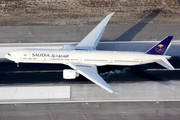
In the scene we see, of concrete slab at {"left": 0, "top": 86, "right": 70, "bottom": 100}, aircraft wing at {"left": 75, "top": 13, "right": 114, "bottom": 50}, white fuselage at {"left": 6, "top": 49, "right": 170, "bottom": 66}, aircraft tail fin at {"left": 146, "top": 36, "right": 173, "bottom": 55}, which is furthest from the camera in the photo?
aircraft wing at {"left": 75, "top": 13, "right": 114, "bottom": 50}

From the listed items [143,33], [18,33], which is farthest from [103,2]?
[18,33]

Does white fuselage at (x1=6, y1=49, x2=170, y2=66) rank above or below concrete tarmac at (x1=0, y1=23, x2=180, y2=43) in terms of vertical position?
below

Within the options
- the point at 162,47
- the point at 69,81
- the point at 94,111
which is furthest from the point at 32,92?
→ the point at 162,47

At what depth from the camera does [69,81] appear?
29.1 m

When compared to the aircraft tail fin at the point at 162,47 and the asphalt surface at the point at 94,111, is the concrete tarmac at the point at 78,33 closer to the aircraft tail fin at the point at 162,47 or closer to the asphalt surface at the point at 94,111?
the aircraft tail fin at the point at 162,47

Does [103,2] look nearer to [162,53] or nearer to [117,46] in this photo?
[117,46]

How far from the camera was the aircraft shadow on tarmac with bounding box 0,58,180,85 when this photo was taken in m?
29.2

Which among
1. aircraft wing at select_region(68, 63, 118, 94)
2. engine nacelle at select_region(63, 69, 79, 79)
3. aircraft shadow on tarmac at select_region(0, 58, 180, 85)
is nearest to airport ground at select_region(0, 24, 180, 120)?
aircraft shadow on tarmac at select_region(0, 58, 180, 85)

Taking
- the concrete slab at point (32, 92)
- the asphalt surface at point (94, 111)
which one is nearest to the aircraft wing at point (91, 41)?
the concrete slab at point (32, 92)

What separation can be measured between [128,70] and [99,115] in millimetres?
10730

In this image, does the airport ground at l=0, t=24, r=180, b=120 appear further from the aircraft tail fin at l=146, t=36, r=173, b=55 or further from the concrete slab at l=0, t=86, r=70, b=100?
the aircraft tail fin at l=146, t=36, r=173, b=55

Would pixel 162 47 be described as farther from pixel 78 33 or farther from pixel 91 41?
pixel 78 33

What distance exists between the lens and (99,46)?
34.3 meters

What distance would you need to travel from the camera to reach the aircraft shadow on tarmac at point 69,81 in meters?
29.2
